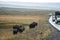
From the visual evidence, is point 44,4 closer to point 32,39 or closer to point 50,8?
point 50,8

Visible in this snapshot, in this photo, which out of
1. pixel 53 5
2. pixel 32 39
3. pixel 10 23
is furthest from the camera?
pixel 53 5

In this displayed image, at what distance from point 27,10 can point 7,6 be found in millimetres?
1498

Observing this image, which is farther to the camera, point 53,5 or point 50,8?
→ point 50,8

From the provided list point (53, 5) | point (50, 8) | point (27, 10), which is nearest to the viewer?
point (53, 5)

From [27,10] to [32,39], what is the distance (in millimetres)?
7548

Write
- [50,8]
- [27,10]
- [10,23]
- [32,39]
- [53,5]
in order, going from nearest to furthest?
1. [32,39]
2. [10,23]
3. [53,5]
4. [50,8]
5. [27,10]

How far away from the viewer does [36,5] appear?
12820 millimetres

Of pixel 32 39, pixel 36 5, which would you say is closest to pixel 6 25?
pixel 36 5

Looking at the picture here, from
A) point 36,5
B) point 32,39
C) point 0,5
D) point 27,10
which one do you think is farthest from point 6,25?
point 32,39

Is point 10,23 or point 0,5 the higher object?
point 0,5

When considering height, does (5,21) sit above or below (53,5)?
below

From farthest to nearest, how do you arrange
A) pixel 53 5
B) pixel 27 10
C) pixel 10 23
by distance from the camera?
pixel 27 10
pixel 53 5
pixel 10 23

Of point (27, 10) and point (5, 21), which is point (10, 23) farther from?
point (27, 10)

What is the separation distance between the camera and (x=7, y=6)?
12.6 m
